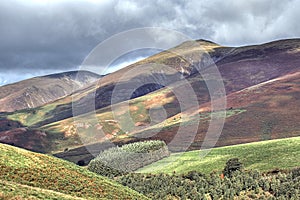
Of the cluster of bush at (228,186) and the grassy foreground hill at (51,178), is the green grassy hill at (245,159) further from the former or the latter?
the grassy foreground hill at (51,178)

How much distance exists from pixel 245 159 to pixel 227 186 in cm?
1928

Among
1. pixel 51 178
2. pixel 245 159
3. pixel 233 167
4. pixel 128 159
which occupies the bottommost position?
pixel 245 159

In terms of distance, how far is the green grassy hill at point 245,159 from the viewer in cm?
6806

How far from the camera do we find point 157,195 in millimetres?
58594

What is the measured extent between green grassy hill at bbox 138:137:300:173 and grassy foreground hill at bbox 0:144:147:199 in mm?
28144

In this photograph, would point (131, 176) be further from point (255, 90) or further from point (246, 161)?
point (255, 90)

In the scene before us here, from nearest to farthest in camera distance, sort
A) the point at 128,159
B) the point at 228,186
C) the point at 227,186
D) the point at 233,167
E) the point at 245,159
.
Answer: the point at 227,186 → the point at 228,186 → the point at 233,167 → the point at 245,159 → the point at 128,159

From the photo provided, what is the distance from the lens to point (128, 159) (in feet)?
300

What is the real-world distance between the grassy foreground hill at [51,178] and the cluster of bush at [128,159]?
29816 mm

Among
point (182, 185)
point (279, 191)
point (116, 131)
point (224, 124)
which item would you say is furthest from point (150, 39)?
point (116, 131)


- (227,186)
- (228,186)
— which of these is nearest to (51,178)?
(227,186)

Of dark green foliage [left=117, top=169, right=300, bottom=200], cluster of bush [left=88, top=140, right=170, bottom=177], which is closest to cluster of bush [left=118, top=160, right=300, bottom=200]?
dark green foliage [left=117, top=169, right=300, bottom=200]

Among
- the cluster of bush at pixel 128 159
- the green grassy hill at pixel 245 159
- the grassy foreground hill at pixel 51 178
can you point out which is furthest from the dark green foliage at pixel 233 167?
the cluster of bush at pixel 128 159

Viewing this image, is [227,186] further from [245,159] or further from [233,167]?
[245,159]
